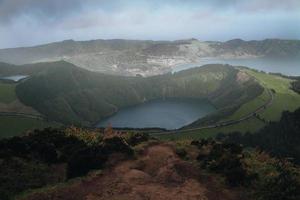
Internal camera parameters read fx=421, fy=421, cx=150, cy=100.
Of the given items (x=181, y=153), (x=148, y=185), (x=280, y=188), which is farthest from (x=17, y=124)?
(x=280, y=188)

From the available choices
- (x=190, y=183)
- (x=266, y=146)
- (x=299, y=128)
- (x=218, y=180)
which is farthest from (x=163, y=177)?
(x=299, y=128)

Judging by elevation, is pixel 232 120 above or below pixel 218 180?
below

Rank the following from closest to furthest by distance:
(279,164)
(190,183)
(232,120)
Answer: (190,183) < (279,164) < (232,120)

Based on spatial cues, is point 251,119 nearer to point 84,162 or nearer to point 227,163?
point 227,163

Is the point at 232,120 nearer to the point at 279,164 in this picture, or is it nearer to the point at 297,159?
the point at 297,159

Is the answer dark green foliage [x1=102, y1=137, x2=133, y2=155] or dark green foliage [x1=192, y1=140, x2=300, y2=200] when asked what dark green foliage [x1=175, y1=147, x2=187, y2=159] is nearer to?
dark green foliage [x1=192, y1=140, x2=300, y2=200]

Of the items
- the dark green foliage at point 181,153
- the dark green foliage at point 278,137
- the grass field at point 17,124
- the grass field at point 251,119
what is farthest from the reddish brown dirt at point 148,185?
the grass field at point 17,124

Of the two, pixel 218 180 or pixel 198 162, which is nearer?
pixel 218 180

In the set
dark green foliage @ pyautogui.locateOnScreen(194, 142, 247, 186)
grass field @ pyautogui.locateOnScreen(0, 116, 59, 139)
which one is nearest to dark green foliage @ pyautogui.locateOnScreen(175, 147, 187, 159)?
dark green foliage @ pyautogui.locateOnScreen(194, 142, 247, 186)

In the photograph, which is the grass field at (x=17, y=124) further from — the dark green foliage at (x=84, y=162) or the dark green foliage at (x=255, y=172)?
the dark green foliage at (x=255, y=172)
